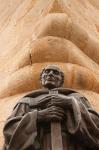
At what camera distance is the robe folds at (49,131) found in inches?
175

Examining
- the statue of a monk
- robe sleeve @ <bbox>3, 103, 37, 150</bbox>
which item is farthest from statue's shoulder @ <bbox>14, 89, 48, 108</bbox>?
robe sleeve @ <bbox>3, 103, 37, 150</bbox>

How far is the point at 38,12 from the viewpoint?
7.40 meters

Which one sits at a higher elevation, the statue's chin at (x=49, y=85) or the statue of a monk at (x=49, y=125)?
the statue's chin at (x=49, y=85)

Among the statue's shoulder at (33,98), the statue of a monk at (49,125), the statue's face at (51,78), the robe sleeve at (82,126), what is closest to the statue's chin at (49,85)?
the statue's face at (51,78)

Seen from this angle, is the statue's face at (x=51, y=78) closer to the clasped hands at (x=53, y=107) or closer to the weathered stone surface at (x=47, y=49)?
the clasped hands at (x=53, y=107)

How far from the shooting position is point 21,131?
446cm

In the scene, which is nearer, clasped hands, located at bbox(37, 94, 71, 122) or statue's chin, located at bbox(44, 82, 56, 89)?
clasped hands, located at bbox(37, 94, 71, 122)

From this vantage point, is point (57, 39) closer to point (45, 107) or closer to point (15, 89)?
point (15, 89)

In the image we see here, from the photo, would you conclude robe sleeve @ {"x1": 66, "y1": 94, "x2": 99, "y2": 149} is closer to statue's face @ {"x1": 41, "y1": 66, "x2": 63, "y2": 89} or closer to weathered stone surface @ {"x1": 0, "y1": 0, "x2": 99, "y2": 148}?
statue's face @ {"x1": 41, "y1": 66, "x2": 63, "y2": 89}

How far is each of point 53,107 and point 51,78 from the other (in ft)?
2.23

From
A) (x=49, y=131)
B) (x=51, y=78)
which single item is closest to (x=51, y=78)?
(x=51, y=78)

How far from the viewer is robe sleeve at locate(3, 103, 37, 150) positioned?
4434 millimetres

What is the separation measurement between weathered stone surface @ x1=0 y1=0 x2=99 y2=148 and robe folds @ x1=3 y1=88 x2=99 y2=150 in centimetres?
90

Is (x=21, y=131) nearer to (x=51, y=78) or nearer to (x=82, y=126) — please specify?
(x=82, y=126)
